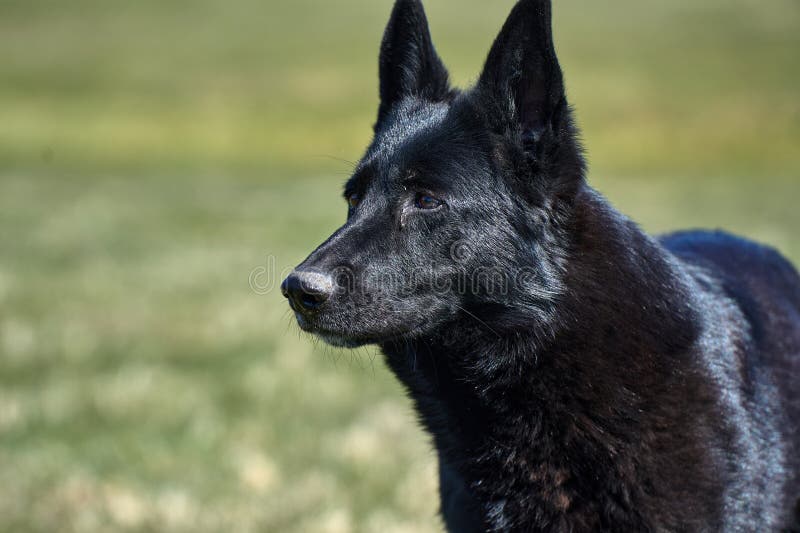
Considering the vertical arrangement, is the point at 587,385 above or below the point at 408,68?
below

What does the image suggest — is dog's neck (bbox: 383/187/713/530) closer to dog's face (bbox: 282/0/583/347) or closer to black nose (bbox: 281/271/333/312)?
dog's face (bbox: 282/0/583/347)

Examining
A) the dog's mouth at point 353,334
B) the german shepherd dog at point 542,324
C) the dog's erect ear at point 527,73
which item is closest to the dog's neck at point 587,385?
the german shepherd dog at point 542,324

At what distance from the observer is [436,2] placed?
158ft

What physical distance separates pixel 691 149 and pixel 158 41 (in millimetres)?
24942

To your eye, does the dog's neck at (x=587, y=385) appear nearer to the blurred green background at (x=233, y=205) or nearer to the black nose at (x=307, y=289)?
the black nose at (x=307, y=289)

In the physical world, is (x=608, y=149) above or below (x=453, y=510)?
above

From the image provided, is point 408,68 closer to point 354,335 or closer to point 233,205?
point 354,335

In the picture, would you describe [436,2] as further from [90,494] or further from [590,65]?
[90,494]

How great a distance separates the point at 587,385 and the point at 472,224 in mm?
617

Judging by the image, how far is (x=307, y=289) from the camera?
269cm

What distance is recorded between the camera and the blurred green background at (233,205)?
179 inches

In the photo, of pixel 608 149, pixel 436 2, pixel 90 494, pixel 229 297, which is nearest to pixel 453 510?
pixel 90 494

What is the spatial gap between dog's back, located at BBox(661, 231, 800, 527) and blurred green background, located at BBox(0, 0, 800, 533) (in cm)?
89

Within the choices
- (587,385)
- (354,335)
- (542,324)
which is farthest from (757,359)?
(354,335)
